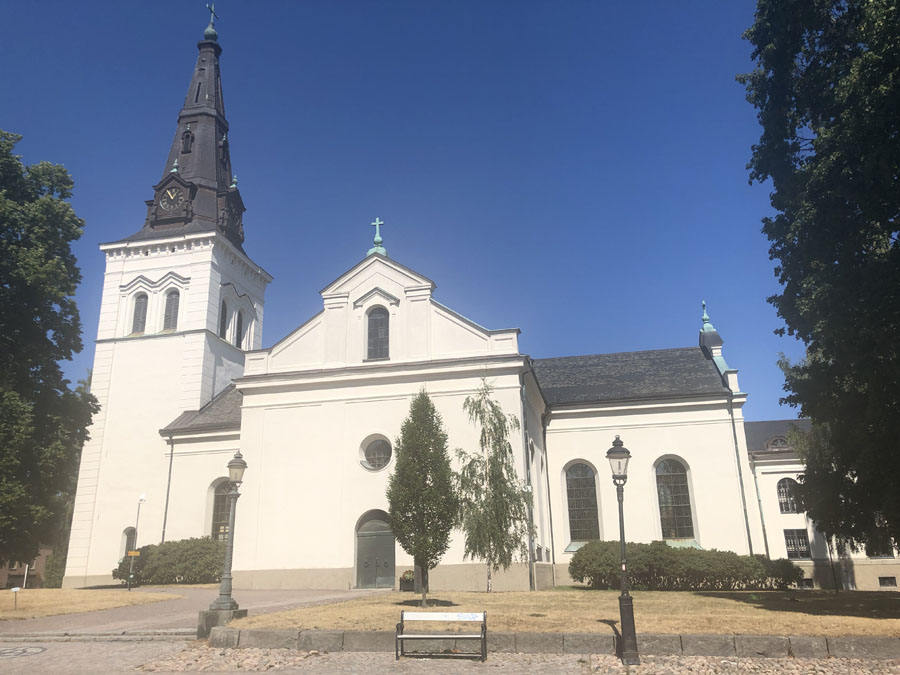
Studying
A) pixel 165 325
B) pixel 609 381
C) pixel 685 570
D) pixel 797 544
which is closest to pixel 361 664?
pixel 685 570

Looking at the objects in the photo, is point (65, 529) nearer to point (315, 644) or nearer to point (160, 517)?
point (160, 517)

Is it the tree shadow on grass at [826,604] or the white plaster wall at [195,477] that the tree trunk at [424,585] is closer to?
the tree shadow on grass at [826,604]

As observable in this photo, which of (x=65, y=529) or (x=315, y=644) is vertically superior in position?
(x=65, y=529)

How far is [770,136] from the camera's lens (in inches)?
741

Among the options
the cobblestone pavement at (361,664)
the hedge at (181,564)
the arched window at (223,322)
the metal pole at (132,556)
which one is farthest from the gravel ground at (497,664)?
the arched window at (223,322)

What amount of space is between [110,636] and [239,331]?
2964 cm

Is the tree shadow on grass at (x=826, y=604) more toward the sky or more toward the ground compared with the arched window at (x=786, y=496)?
more toward the ground

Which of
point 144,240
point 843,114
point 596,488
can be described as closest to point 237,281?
point 144,240

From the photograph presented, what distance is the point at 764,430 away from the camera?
4984cm

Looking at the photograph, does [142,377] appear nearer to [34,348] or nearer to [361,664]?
[34,348]

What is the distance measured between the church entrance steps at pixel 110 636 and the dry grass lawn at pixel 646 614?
3.95 feet

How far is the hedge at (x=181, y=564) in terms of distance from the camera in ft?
95.2

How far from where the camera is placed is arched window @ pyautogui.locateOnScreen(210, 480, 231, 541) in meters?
32.4

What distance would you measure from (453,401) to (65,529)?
37.3 m
